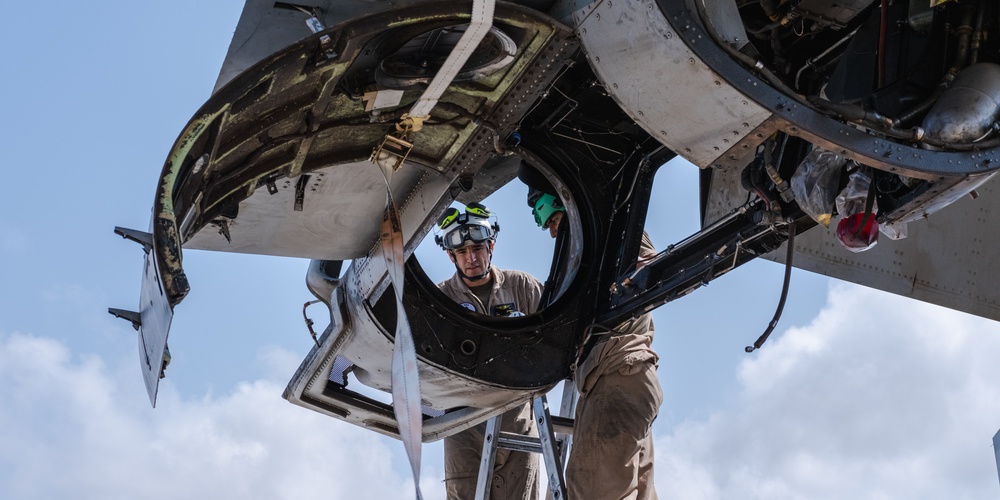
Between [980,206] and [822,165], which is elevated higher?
[980,206]

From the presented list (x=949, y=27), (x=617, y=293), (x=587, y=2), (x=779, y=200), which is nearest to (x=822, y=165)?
(x=779, y=200)

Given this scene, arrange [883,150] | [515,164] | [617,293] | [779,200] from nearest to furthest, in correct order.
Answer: [883,150]
[779,200]
[617,293]
[515,164]

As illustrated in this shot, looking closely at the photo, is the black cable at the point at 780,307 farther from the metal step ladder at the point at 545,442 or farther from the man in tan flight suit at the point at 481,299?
the man in tan flight suit at the point at 481,299

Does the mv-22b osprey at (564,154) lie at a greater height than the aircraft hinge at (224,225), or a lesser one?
greater

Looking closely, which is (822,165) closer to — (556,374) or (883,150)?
(883,150)

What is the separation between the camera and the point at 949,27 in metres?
6.36

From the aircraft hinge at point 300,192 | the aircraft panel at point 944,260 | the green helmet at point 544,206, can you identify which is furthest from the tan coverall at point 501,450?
the aircraft panel at point 944,260

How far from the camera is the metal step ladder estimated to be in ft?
26.4

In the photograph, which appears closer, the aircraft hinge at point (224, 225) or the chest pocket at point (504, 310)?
the aircraft hinge at point (224, 225)

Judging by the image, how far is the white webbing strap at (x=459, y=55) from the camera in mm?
5809

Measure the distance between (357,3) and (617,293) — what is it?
2.85 meters

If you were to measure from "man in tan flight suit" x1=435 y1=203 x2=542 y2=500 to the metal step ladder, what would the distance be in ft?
2.56

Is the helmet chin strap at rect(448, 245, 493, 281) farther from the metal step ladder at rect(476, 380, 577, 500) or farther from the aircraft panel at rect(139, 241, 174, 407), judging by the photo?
the aircraft panel at rect(139, 241, 174, 407)

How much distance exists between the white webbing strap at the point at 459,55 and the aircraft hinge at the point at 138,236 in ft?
5.30
